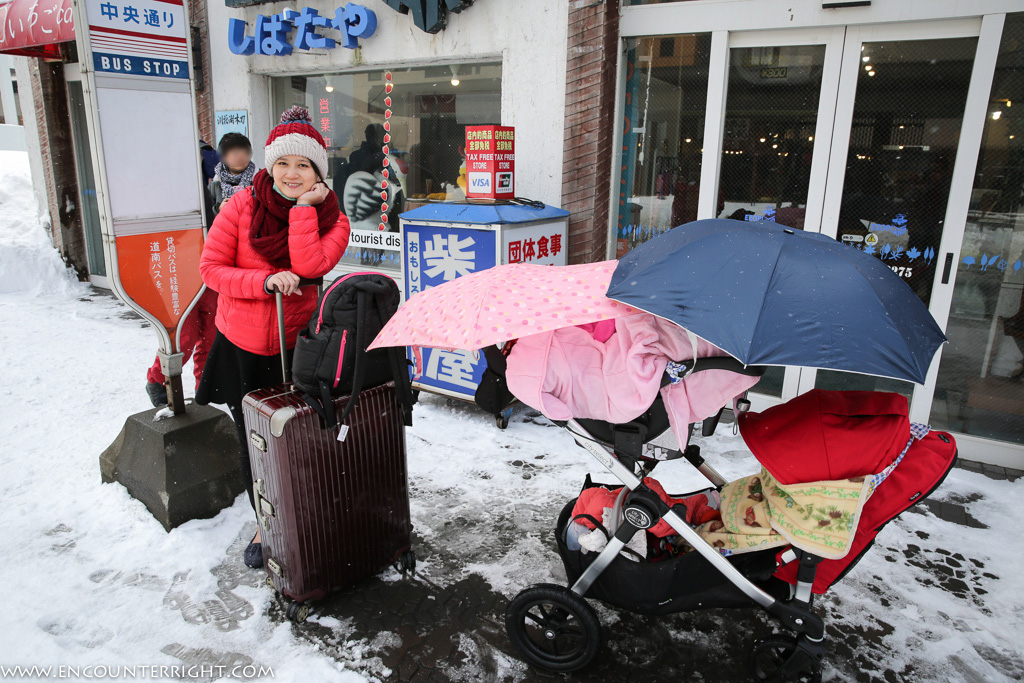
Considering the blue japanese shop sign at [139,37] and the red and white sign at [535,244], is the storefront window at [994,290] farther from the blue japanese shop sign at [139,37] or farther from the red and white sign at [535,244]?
the blue japanese shop sign at [139,37]

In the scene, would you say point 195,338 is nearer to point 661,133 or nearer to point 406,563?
point 406,563

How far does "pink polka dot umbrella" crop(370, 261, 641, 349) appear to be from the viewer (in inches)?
74.9

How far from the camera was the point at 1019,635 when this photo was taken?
2682 mm

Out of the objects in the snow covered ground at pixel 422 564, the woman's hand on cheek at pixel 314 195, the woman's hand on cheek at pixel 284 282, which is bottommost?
the snow covered ground at pixel 422 564

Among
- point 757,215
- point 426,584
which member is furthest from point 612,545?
point 757,215

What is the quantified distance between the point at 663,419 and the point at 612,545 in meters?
0.51

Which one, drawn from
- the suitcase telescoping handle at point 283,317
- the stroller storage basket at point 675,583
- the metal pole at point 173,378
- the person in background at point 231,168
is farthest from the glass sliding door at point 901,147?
the metal pole at point 173,378

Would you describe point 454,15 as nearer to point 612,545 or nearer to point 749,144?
point 749,144

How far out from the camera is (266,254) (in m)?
2.83

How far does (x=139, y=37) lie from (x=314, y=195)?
1.47 meters

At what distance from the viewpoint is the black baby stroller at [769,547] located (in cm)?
204

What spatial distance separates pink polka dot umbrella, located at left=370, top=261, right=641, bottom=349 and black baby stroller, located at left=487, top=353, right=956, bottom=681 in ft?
1.13

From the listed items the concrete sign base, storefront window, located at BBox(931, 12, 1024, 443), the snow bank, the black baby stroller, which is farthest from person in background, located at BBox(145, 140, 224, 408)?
the snow bank

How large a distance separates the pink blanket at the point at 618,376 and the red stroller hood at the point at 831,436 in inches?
9.8
